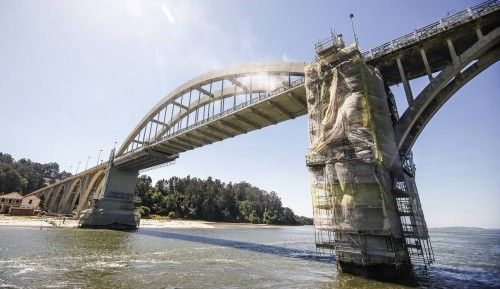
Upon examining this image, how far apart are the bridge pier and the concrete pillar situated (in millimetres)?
45362

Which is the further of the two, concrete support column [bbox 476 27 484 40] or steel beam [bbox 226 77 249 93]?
steel beam [bbox 226 77 249 93]

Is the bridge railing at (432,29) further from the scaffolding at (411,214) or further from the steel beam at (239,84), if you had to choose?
the steel beam at (239,84)

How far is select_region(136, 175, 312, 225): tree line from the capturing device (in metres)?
91.2

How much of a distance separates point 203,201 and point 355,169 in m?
90.2

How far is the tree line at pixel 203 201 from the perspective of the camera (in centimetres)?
9119

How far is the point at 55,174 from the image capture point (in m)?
192

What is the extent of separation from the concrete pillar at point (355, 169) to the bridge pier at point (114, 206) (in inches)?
1786

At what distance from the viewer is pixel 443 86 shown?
16.7m

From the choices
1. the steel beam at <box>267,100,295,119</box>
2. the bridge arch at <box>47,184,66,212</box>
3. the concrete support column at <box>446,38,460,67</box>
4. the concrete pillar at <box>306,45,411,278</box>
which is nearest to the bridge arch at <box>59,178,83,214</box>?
the bridge arch at <box>47,184,66,212</box>

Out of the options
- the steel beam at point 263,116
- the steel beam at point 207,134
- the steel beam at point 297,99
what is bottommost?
the steel beam at point 297,99

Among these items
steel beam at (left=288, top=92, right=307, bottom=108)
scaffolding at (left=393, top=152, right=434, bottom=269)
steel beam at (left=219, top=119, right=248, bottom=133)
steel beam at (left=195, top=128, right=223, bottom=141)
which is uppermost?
steel beam at (left=195, top=128, right=223, bottom=141)

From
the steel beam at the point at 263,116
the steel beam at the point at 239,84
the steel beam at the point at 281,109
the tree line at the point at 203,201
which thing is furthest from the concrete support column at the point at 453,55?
the tree line at the point at 203,201

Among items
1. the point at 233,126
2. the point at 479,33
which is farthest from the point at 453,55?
the point at 233,126

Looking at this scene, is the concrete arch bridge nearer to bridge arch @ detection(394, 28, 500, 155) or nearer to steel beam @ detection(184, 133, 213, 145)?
bridge arch @ detection(394, 28, 500, 155)
